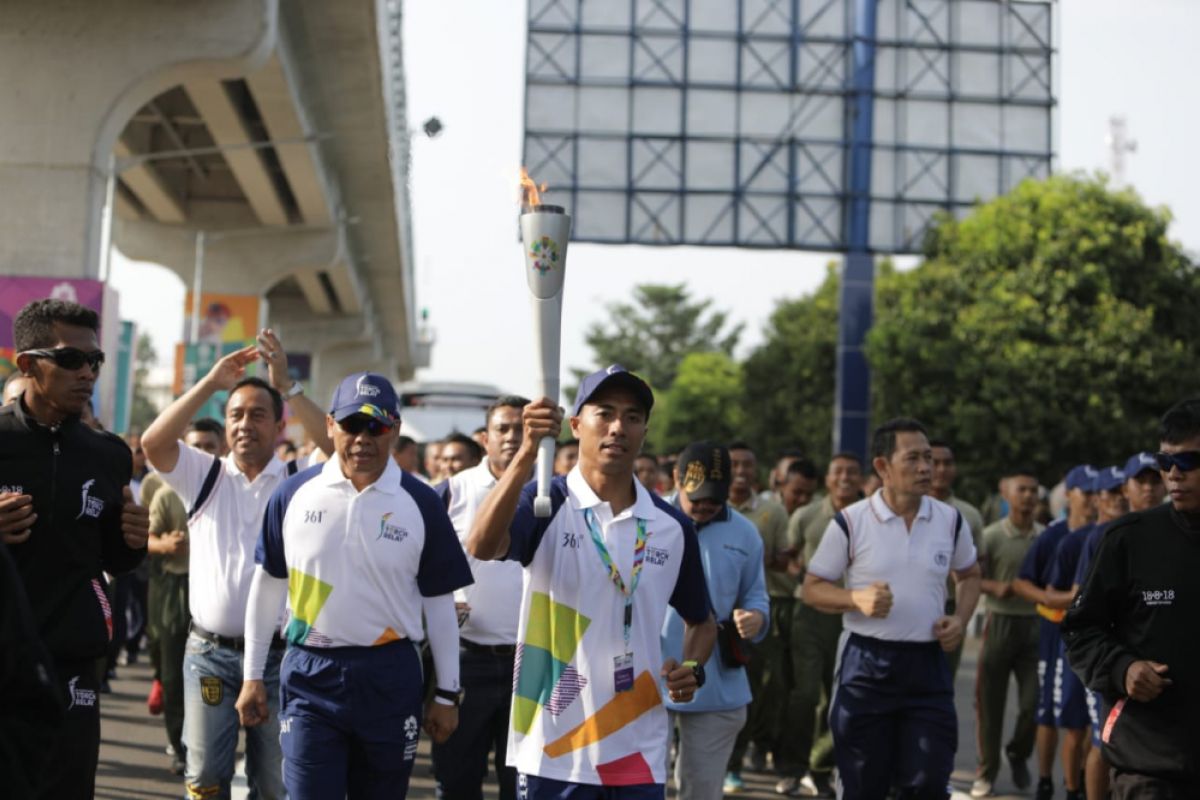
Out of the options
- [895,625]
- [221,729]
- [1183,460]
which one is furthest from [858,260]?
[1183,460]

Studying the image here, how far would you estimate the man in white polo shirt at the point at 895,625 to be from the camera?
7324mm

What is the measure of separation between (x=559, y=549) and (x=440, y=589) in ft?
3.31

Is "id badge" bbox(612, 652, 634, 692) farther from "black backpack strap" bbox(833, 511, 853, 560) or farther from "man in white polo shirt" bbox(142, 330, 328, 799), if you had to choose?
"black backpack strap" bbox(833, 511, 853, 560)

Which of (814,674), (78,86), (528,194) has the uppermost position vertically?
(78,86)

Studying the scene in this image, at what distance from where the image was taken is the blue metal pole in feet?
110

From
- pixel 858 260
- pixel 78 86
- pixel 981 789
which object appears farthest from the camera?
pixel 858 260

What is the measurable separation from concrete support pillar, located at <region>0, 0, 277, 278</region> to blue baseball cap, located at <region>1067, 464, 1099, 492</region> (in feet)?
35.1

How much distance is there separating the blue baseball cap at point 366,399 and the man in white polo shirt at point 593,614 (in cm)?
97

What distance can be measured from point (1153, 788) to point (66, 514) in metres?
3.74

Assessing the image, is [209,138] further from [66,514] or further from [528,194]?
[528,194]

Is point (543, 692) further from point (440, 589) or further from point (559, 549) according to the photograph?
point (440, 589)

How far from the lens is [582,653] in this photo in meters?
5.25

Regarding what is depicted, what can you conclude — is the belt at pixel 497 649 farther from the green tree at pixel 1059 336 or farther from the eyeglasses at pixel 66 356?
the green tree at pixel 1059 336

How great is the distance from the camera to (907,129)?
111 feet
